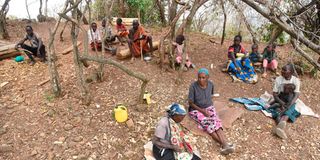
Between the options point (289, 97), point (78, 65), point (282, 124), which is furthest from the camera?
point (289, 97)

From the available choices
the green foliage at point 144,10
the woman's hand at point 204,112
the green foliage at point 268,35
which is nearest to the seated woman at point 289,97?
the woman's hand at point 204,112

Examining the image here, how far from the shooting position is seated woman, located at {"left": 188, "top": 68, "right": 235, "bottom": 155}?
4.08m

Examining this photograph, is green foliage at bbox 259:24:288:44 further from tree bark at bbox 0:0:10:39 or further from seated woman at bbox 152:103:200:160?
tree bark at bbox 0:0:10:39

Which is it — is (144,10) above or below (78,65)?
above

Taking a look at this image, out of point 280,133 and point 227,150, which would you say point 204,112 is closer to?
point 227,150

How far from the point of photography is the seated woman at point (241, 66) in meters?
5.83

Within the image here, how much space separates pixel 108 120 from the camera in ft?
14.2

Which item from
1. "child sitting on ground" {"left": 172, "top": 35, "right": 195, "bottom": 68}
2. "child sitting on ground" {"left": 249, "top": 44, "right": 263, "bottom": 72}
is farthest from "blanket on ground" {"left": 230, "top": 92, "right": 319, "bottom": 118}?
"child sitting on ground" {"left": 172, "top": 35, "right": 195, "bottom": 68}

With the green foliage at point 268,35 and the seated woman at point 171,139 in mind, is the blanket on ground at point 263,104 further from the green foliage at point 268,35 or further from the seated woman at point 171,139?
the green foliage at point 268,35

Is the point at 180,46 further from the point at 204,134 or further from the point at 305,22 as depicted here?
the point at 305,22

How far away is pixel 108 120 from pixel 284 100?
301 cm

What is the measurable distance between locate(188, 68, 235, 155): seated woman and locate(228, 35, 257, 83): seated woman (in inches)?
69.1

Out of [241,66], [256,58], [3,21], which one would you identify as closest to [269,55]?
[256,58]

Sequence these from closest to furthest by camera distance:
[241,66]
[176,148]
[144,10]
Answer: [176,148], [241,66], [144,10]
